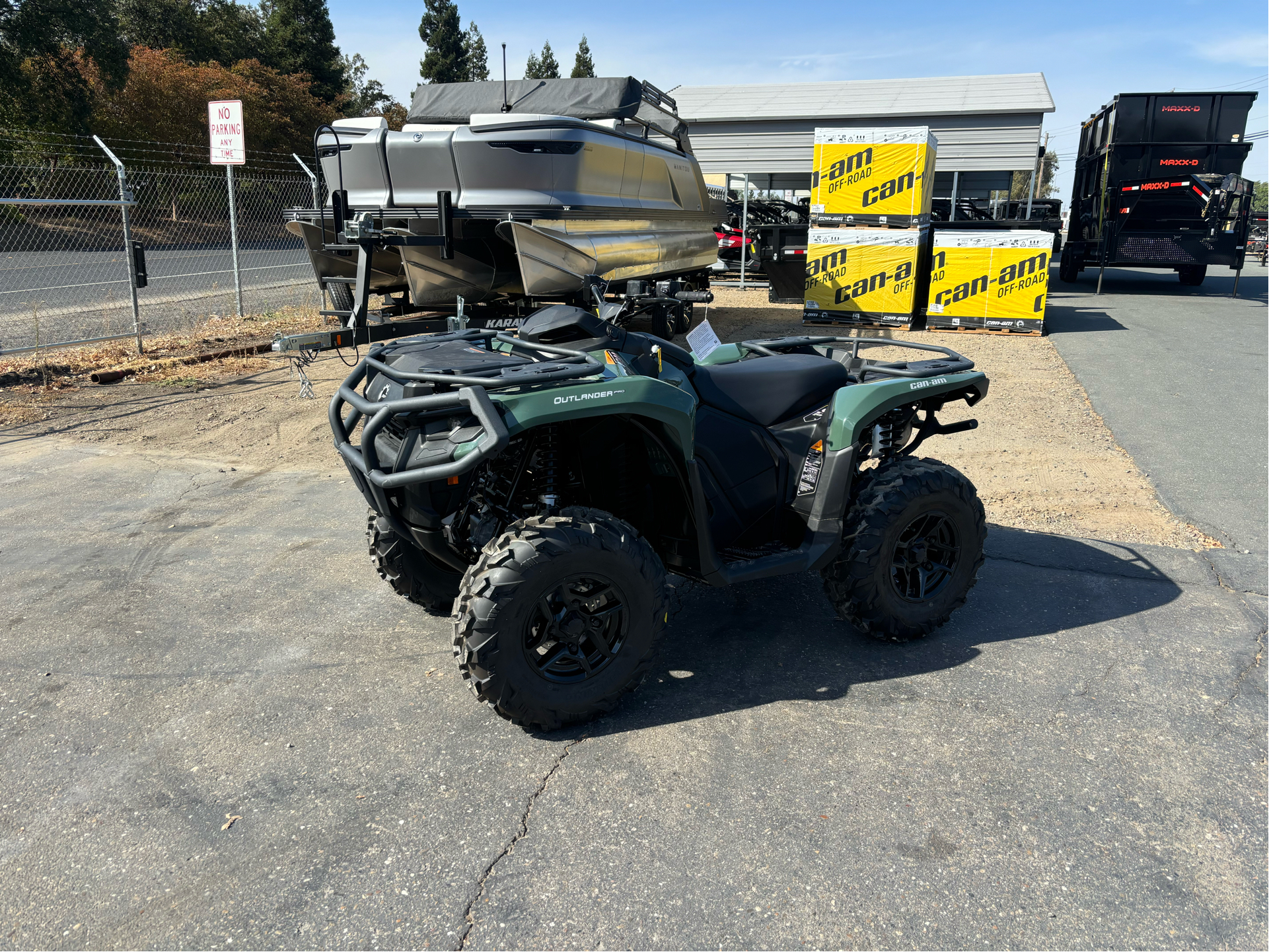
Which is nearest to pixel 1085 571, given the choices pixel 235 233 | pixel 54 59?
pixel 235 233

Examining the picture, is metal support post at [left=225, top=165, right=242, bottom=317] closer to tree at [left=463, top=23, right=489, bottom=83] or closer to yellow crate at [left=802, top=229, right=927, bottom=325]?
yellow crate at [left=802, top=229, right=927, bottom=325]

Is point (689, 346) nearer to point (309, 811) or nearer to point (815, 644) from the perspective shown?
point (815, 644)

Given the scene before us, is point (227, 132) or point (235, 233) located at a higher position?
point (227, 132)

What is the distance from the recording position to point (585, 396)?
9.25 feet

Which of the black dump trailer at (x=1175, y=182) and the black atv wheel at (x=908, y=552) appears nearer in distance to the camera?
the black atv wheel at (x=908, y=552)

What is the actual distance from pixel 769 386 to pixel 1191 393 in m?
7.31

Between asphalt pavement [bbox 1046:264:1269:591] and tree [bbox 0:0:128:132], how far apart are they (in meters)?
30.0

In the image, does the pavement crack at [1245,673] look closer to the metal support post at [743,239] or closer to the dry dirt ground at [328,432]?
the dry dirt ground at [328,432]

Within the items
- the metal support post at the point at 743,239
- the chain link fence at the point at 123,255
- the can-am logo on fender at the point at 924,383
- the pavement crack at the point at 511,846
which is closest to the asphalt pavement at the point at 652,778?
the pavement crack at the point at 511,846

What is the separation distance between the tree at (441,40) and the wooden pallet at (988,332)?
48730mm

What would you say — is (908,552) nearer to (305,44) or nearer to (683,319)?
(683,319)

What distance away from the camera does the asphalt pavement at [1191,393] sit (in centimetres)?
552

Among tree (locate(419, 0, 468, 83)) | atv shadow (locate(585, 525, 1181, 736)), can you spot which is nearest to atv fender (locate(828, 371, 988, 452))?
atv shadow (locate(585, 525, 1181, 736))

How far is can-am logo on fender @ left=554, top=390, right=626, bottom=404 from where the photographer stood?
110 inches
